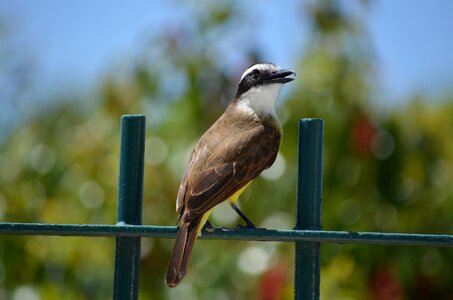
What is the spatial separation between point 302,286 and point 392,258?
11.1 feet

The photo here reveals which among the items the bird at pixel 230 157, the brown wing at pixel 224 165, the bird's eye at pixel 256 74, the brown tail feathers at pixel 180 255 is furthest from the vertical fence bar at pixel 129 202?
the bird's eye at pixel 256 74

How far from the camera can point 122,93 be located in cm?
658

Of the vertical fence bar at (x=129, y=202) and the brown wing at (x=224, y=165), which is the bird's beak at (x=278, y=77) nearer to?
the brown wing at (x=224, y=165)

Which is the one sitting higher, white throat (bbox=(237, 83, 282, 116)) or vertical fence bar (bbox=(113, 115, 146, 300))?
white throat (bbox=(237, 83, 282, 116))

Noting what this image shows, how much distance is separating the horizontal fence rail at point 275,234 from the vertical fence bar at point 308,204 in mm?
76

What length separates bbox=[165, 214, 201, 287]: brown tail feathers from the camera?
111 inches

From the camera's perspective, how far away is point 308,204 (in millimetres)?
2473

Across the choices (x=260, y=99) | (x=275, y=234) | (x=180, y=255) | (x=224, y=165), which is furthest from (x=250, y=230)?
(x=260, y=99)

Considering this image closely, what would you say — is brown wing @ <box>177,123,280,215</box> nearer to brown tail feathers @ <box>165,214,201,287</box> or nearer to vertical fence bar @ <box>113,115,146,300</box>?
brown tail feathers @ <box>165,214,201,287</box>

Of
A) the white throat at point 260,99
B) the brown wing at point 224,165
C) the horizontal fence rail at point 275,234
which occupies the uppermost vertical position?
the white throat at point 260,99

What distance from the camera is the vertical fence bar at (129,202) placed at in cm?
243

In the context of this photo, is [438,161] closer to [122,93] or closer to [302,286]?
[122,93]

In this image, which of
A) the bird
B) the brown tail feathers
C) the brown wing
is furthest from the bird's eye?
the brown tail feathers

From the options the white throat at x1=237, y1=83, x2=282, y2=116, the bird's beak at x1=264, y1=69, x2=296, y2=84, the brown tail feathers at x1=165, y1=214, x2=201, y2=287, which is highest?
the bird's beak at x1=264, y1=69, x2=296, y2=84
